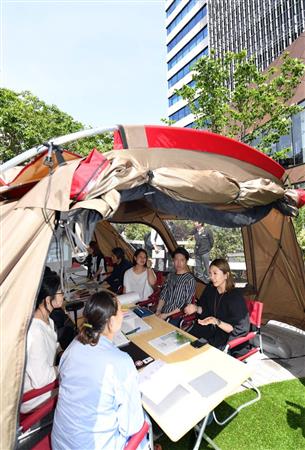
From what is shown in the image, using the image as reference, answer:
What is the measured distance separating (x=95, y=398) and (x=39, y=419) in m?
0.67

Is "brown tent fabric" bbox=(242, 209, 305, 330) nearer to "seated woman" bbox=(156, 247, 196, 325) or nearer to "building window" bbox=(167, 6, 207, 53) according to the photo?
"seated woman" bbox=(156, 247, 196, 325)

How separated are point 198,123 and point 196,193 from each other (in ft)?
27.7

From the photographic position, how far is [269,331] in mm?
4766

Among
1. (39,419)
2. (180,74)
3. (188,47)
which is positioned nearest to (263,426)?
(39,419)

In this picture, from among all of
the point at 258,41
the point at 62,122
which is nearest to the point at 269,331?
the point at 62,122

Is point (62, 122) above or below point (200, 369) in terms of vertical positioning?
above

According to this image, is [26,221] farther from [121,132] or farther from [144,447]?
[144,447]

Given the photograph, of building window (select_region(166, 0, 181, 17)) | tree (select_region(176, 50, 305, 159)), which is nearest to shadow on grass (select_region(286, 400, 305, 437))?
tree (select_region(176, 50, 305, 159))

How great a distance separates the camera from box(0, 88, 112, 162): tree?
39.3 ft

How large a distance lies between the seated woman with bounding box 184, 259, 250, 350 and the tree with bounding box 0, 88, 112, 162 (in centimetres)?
1064

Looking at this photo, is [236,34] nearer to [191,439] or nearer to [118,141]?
[118,141]

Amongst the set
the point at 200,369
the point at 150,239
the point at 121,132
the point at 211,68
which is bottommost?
the point at 200,369

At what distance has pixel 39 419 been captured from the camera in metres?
1.97

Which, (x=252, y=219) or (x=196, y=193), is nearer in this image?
(x=196, y=193)
